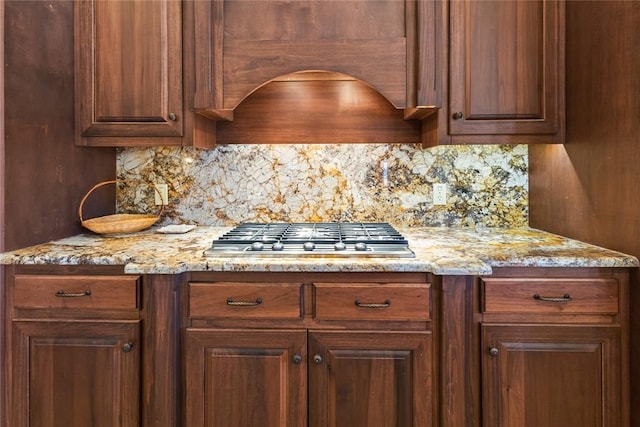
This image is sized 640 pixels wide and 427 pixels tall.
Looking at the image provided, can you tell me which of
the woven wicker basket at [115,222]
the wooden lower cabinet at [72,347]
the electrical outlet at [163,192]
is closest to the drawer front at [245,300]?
the wooden lower cabinet at [72,347]

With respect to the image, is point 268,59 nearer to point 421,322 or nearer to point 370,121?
point 370,121

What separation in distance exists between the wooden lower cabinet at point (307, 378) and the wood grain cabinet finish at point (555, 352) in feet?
0.78

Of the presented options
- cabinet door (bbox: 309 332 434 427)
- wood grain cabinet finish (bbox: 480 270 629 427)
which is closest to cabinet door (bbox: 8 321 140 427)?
cabinet door (bbox: 309 332 434 427)

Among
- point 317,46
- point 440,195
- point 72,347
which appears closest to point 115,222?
point 72,347

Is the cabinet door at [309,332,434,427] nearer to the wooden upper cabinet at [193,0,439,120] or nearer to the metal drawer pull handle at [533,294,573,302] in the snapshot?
the metal drawer pull handle at [533,294,573,302]

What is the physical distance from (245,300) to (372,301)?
0.42 meters

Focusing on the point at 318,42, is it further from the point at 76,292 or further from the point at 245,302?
the point at 76,292

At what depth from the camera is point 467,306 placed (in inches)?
55.5

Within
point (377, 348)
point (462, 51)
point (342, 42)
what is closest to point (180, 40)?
point (342, 42)

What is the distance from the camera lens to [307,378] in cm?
142

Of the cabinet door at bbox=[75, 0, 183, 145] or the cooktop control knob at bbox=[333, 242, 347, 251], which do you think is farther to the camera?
the cabinet door at bbox=[75, 0, 183, 145]

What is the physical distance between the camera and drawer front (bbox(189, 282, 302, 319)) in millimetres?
1415

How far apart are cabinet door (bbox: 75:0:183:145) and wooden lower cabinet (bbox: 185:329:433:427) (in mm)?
930

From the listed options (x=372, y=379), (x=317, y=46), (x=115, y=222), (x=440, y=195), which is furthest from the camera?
(x=440, y=195)
